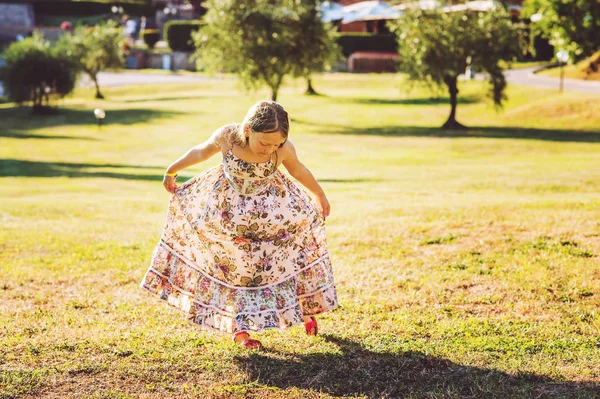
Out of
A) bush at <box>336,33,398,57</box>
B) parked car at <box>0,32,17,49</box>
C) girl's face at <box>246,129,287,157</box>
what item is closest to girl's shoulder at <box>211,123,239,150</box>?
girl's face at <box>246,129,287,157</box>

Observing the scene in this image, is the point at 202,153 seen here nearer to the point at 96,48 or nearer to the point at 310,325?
the point at 310,325

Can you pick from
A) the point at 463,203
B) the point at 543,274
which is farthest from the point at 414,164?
the point at 543,274

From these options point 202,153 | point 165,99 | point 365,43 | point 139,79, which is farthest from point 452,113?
point 202,153

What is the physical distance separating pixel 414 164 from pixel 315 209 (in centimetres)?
1680

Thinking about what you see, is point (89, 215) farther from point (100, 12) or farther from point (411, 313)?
point (100, 12)

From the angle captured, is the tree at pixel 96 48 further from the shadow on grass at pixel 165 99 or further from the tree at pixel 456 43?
the tree at pixel 456 43

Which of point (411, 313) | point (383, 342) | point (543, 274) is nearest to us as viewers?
point (383, 342)

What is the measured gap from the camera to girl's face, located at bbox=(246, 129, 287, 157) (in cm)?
525

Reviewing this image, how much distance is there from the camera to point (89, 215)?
12453 millimetres

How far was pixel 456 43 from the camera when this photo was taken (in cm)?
3077

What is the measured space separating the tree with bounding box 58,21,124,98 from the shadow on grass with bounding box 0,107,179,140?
5.12 meters

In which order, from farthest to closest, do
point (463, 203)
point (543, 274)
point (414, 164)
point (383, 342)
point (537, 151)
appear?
point (537, 151) → point (414, 164) → point (463, 203) → point (543, 274) → point (383, 342)

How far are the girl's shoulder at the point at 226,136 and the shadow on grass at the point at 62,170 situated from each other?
13.5 meters

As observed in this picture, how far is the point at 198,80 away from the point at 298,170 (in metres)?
48.8
